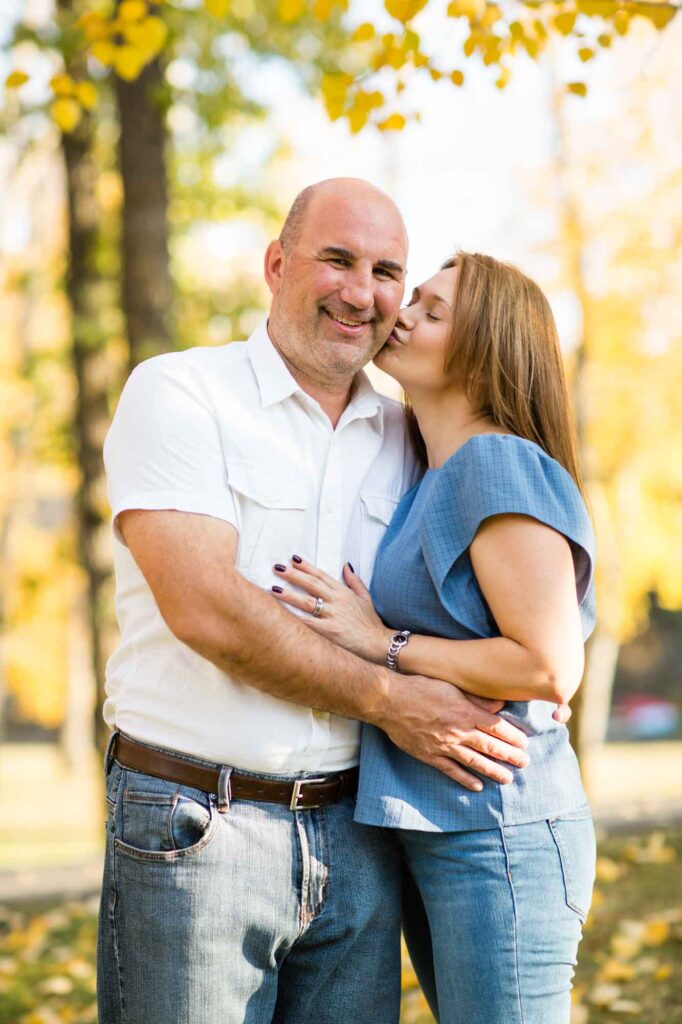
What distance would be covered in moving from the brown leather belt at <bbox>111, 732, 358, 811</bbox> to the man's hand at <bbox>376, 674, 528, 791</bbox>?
0.68 feet

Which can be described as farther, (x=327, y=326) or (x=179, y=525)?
(x=327, y=326)

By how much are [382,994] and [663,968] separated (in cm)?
194

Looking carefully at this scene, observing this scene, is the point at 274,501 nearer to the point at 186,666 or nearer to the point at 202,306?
the point at 186,666

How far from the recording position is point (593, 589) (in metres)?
2.64

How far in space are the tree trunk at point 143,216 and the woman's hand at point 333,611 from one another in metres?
3.91

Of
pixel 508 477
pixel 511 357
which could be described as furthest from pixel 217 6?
pixel 508 477

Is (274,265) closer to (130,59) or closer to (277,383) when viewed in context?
(277,383)

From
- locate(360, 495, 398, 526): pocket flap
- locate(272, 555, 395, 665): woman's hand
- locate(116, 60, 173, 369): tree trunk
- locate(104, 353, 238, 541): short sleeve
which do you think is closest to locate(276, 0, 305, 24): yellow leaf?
locate(104, 353, 238, 541): short sleeve

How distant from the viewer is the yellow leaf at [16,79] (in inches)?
142

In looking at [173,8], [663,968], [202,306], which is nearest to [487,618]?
[663,968]

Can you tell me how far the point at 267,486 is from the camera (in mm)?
2473

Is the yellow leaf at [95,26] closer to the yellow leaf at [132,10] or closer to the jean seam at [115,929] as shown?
the yellow leaf at [132,10]

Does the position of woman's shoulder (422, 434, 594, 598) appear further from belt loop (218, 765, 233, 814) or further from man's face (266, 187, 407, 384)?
belt loop (218, 765, 233, 814)

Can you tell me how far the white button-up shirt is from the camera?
7.78ft
